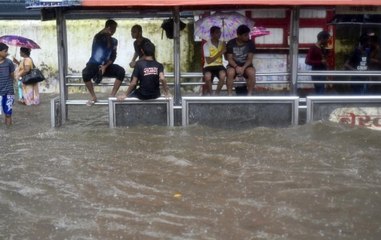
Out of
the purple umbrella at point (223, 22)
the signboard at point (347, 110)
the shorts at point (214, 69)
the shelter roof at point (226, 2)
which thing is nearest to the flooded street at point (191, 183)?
the signboard at point (347, 110)

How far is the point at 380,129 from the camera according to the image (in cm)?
1070

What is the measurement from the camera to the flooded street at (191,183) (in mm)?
6434

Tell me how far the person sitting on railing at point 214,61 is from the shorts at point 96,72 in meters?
1.50

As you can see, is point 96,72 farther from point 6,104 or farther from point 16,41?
point 16,41

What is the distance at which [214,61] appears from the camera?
12.2 meters

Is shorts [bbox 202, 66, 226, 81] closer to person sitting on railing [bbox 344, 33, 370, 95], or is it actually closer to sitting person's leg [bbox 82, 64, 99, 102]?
sitting person's leg [bbox 82, 64, 99, 102]

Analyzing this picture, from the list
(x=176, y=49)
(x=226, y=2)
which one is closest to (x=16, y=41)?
(x=176, y=49)

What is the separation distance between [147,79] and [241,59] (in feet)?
6.22

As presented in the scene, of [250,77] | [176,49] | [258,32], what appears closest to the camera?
[176,49]

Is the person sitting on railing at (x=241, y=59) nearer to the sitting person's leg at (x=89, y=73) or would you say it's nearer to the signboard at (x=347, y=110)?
the signboard at (x=347, y=110)

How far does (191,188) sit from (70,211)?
1.43 metres

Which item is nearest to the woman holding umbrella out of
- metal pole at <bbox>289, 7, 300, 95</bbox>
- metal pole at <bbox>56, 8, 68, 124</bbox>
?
metal pole at <bbox>56, 8, 68, 124</bbox>

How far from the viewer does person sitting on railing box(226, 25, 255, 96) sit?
468 inches

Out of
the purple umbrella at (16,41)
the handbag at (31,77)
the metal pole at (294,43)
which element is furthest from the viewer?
the handbag at (31,77)
